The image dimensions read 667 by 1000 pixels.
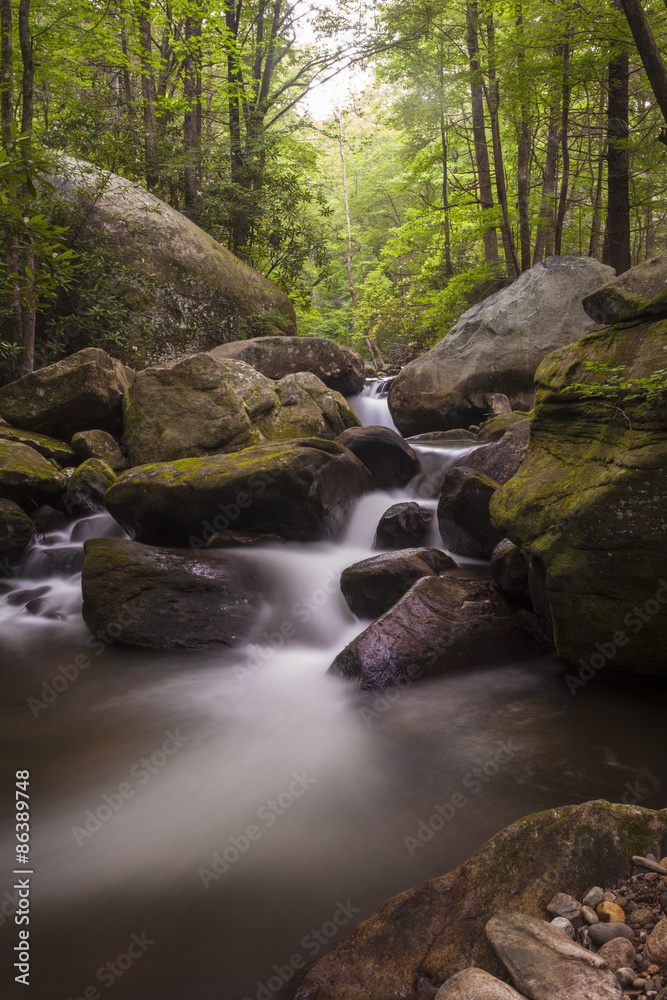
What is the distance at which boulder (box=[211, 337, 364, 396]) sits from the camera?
11039 mm

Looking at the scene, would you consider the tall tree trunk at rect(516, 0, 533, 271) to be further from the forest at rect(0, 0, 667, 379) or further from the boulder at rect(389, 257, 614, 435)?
the boulder at rect(389, 257, 614, 435)

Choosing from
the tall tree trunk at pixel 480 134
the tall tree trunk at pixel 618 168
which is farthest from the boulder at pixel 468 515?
the tall tree trunk at pixel 480 134

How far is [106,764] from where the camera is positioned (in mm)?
3719

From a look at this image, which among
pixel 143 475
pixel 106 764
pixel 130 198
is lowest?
pixel 106 764

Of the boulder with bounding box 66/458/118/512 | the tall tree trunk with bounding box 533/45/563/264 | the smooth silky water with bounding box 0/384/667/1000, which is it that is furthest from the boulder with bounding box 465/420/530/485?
the tall tree trunk with bounding box 533/45/563/264

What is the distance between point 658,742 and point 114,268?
36.3ft

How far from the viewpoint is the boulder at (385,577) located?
17.4 ft

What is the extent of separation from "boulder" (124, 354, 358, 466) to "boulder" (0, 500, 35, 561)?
75.0 inches

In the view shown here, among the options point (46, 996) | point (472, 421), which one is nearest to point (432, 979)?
point (46, 996)

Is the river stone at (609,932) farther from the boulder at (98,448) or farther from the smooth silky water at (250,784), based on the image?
the boulder at (98,448)

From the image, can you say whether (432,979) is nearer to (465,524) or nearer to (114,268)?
(465,524)

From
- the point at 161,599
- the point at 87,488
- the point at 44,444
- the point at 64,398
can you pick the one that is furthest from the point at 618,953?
the point at 64,398

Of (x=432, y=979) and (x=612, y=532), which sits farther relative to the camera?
(x=612, y=532)

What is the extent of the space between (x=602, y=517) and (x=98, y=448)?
22.9 ft
